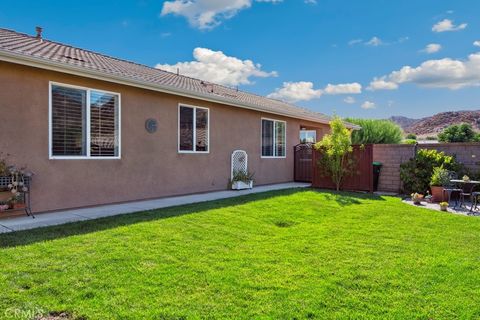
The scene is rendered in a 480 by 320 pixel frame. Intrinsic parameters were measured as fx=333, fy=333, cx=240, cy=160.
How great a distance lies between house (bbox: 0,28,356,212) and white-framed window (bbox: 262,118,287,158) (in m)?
1.48

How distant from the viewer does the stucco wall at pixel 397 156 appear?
10805 mm

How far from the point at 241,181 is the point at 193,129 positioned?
266 cm

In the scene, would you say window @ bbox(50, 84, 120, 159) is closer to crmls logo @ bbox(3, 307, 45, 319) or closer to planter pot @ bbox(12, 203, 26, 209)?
planter pot @ bbox(12, 203, 26, 209)

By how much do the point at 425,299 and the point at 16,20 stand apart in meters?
13.4

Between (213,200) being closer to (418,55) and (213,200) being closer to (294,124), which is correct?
(294,124)

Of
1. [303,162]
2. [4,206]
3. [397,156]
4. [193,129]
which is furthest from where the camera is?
[303,162]

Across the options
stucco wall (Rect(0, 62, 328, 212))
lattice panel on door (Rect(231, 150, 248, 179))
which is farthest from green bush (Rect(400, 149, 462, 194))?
lattice panel on door (Rect(231, 150, 248, 179))

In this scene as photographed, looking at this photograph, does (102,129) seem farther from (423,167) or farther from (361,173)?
(423,167)

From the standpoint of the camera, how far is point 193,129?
35.0 ft

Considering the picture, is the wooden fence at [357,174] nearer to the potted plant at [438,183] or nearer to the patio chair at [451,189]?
the potted plant at [438,183]

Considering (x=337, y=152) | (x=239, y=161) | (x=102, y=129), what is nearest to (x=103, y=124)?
(x=102, y=129)

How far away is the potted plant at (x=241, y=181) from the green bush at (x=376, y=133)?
14.1 metres

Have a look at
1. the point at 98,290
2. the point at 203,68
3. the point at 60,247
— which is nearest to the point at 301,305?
the point at 98,290

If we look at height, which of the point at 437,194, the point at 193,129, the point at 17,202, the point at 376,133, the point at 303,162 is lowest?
the point at 437,194
